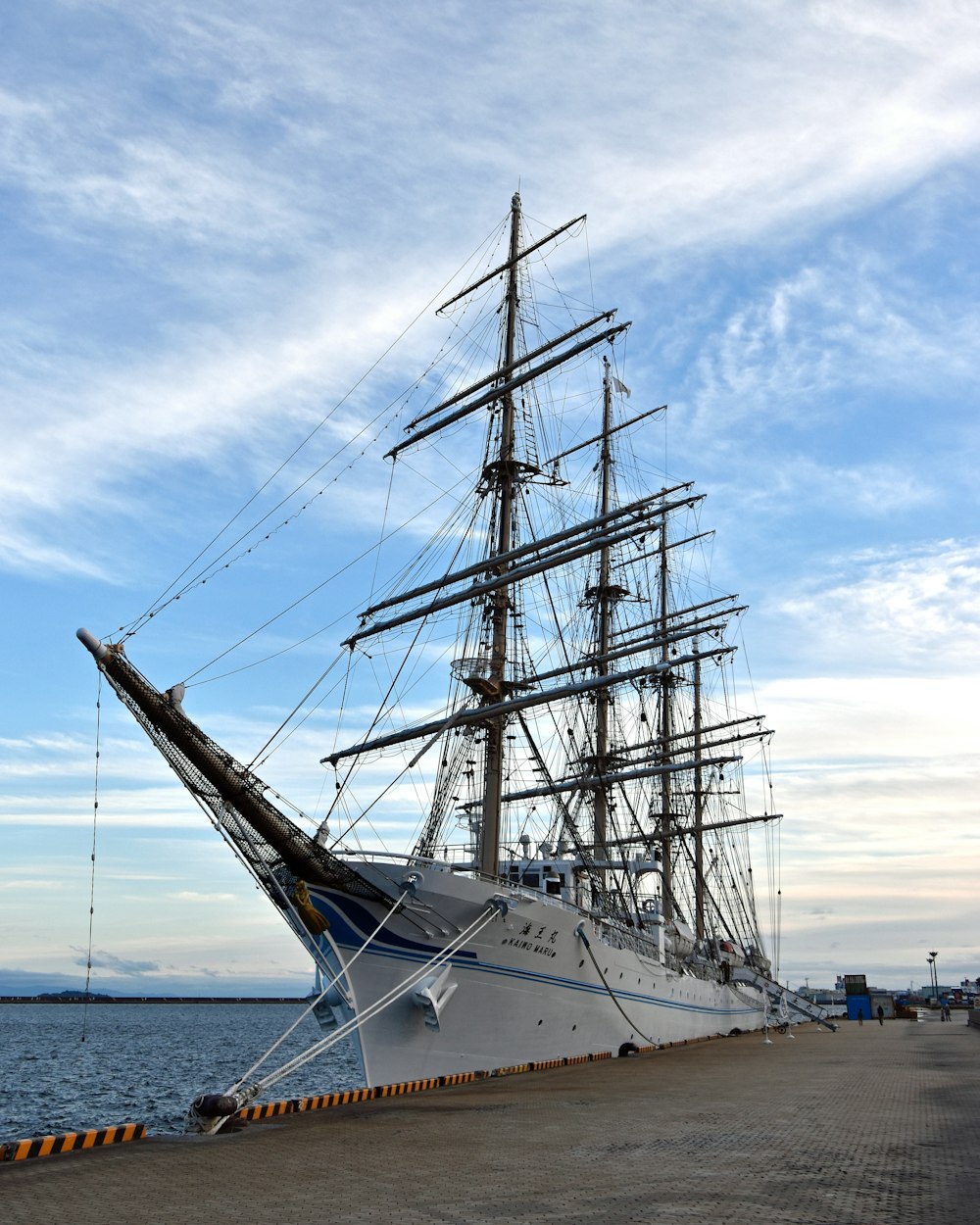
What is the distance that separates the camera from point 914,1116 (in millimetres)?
16172

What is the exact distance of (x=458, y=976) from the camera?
2225 cm

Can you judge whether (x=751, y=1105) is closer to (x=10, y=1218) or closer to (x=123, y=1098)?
(x=10, y=1218)

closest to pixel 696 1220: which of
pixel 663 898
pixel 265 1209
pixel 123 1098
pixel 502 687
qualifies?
pixel 265 1209

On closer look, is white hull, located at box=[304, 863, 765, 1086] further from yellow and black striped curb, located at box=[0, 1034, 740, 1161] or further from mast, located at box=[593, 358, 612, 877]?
mast, located at box=[593, 358, 612, 877]

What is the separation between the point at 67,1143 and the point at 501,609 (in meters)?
19.1

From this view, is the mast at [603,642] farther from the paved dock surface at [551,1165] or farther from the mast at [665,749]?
the paved dock surface at [551,1165]

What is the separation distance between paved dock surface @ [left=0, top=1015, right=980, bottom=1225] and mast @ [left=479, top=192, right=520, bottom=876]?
7.59 meters

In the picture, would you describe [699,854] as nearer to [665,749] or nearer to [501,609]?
[665,749]

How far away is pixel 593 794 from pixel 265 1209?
122 ft

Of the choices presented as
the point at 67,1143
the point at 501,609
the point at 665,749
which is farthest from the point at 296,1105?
the point at 665,749

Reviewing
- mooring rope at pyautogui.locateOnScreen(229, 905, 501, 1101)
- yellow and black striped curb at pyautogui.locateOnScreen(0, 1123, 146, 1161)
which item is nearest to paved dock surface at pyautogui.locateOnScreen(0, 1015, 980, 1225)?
yellow and black striped curb at pyautogui.locateOnScreen(0, 1123, 146, 1161)

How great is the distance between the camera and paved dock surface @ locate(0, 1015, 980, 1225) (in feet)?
29.7

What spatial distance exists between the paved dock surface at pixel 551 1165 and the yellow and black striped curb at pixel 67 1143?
310mm

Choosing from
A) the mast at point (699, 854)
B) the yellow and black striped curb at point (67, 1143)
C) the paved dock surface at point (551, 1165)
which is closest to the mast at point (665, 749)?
the mast at point (699, 854)
